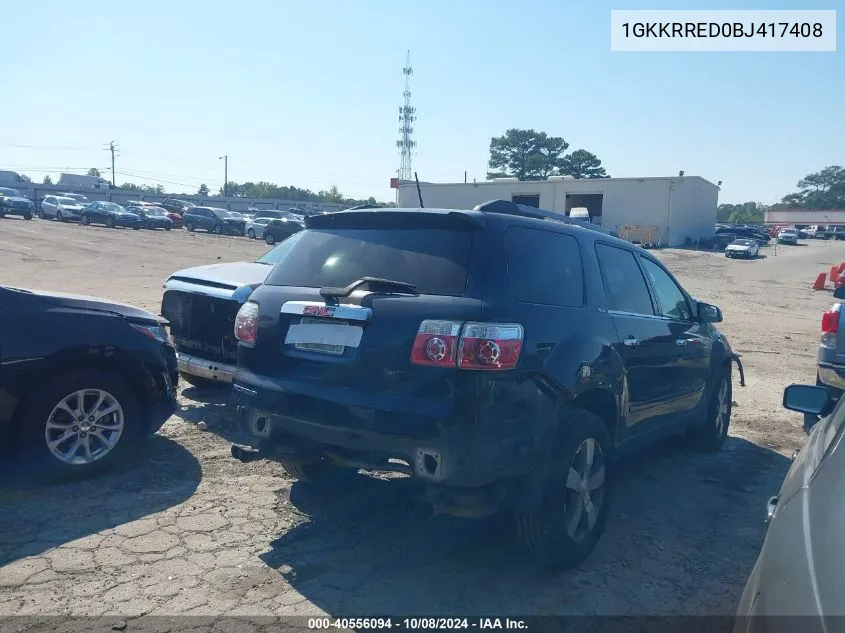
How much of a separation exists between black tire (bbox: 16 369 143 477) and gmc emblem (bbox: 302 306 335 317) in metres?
2.11

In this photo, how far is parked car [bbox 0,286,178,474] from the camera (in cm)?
475

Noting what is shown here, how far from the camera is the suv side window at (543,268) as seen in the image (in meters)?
3.74

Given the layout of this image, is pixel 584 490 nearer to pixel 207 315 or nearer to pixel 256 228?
pixel 207 315

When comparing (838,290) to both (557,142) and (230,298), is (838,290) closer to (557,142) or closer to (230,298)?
(230,298)

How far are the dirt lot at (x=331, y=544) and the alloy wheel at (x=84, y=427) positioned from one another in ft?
0.72

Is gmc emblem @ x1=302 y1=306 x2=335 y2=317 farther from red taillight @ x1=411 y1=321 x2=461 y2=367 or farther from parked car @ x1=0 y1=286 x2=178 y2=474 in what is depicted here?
parked car @ x1=0 y1=286 x2=178 y2=474

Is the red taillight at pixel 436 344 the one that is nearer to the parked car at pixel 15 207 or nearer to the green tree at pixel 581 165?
the parked car at pixel 15 207

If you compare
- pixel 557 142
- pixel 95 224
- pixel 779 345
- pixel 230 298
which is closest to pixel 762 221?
pixel 557 142

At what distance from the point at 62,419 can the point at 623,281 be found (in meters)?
4.01

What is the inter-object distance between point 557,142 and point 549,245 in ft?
334

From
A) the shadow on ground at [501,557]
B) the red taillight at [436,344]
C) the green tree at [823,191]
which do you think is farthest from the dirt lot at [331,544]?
the green tree at [823,191]

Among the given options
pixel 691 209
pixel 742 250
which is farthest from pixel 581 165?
pixel 742 250

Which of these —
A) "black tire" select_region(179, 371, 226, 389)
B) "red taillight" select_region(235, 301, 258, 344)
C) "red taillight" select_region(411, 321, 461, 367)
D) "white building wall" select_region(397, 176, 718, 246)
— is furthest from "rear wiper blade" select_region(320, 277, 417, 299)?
"white building wall" select_region(397, 176, 718, 246)

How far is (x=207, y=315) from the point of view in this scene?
266 inches
